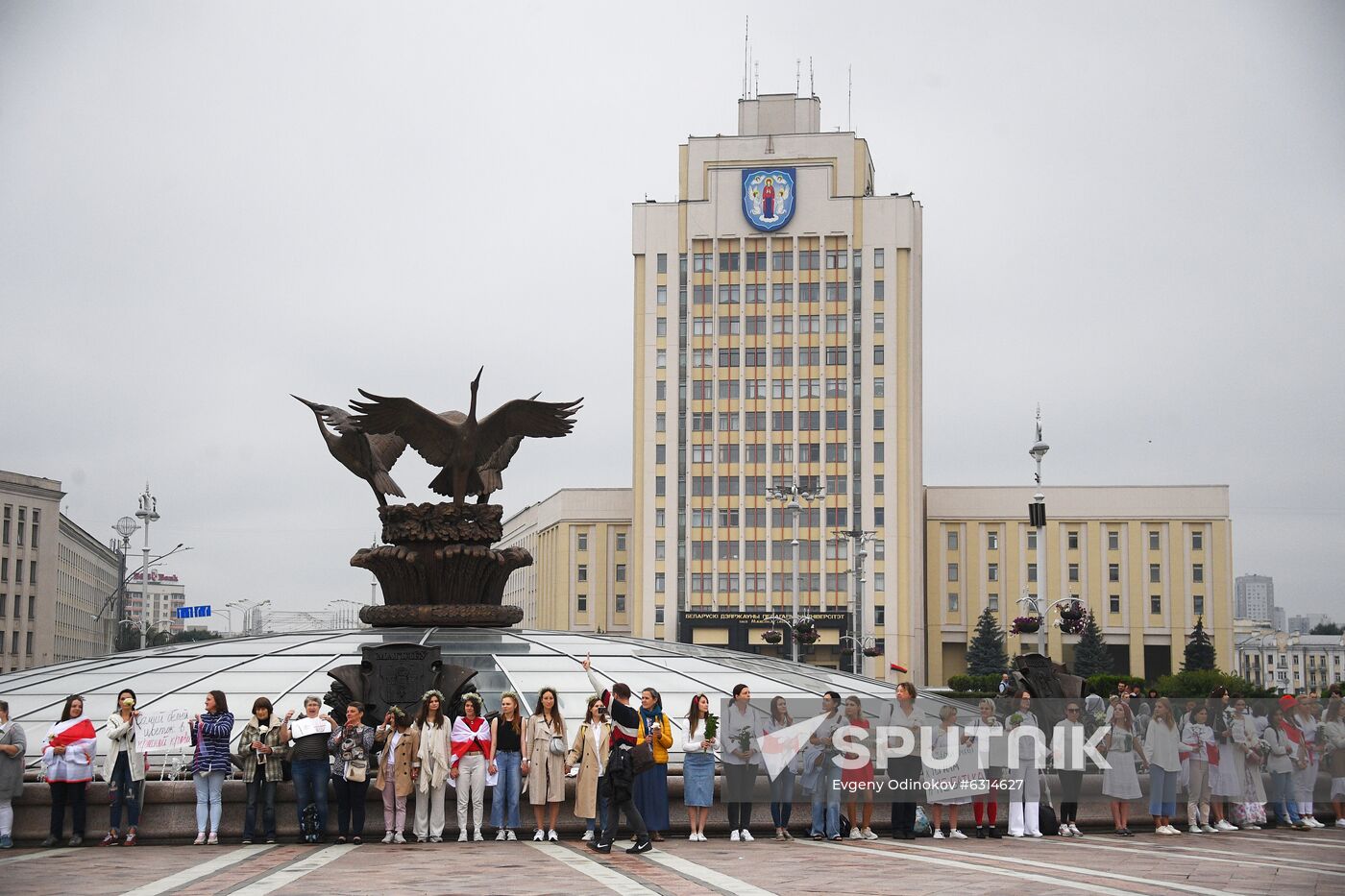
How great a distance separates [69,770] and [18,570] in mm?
69249

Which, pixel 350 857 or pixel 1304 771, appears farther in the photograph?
pixel 1304 771

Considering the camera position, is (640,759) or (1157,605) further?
(1157,605)

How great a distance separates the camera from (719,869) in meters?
12.1

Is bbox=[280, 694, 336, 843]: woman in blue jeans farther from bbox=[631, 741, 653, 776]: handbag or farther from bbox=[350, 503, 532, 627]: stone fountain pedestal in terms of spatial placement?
bbox=[350, 503, 532, 627]: stone fountain pedestal

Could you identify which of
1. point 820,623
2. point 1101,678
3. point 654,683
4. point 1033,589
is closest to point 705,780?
point 654,683

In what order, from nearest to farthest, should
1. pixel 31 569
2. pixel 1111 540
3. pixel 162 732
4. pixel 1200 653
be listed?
pixel 162 732 < pixel 1200 653 < pixel 31 569 < pixel 1111 540

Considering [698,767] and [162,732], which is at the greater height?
[162,732]

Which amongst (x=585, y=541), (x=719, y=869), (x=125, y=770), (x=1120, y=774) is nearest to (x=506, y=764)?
(x=719, y=869)

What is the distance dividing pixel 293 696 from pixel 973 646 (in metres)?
63.2

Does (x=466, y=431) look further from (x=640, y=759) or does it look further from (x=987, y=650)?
(x=987, y=650)

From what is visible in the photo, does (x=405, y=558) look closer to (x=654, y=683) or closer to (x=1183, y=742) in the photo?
(x=654, y=683)

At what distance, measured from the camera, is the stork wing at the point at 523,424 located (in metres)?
22.9

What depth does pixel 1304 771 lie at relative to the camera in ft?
57.6

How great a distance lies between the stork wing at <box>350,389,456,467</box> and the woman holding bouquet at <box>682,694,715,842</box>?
345 inches
